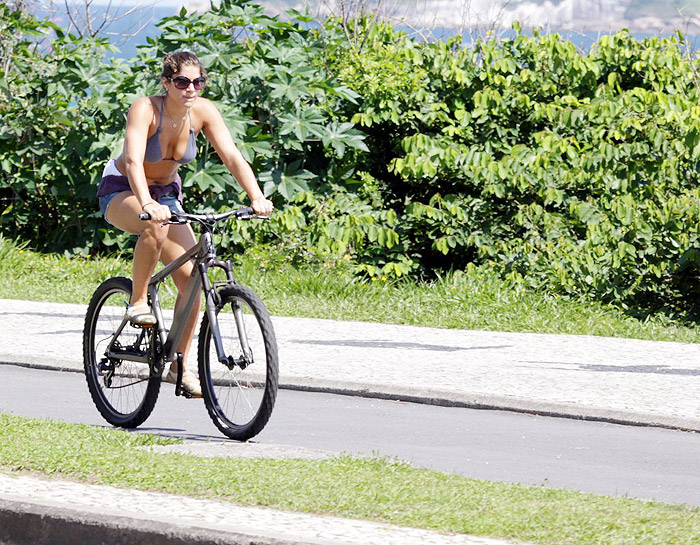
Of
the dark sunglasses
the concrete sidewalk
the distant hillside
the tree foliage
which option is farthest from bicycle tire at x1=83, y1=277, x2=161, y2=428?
the distant hillside

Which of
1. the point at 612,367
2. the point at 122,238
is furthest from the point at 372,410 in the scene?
the point at 122,238

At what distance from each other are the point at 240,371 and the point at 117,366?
1.08m

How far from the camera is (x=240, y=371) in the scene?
6176mm

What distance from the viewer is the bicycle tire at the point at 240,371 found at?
6.01 metres

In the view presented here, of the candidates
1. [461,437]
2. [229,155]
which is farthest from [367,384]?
[229,155]

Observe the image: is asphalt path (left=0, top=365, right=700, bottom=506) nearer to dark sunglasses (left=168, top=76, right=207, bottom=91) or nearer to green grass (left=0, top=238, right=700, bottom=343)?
dark sunglasses (left=168, top=76, right=207, bottom=91)

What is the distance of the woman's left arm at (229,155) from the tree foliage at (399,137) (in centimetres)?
783

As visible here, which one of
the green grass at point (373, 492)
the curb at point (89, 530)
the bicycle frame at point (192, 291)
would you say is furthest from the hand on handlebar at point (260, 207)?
the curb at point (89, 530)

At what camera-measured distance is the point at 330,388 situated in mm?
8453

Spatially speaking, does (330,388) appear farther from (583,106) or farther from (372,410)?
(583,106)

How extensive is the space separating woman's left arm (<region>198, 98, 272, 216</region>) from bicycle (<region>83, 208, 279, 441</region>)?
97 mm

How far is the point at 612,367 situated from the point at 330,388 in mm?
2395

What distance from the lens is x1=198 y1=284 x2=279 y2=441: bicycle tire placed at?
237 inches

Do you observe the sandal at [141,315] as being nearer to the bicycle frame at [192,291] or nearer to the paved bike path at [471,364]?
the bicycle frame at [192,291]
